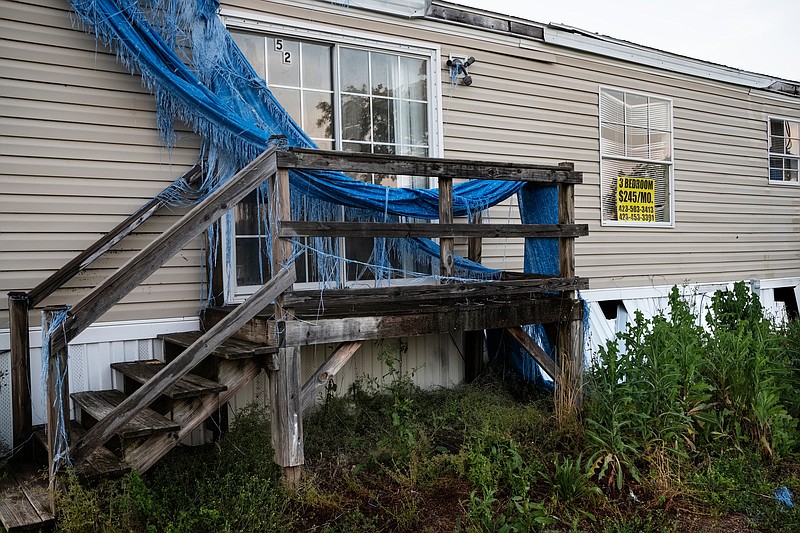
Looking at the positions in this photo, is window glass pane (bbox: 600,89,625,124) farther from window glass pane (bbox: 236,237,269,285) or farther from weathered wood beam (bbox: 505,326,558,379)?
window glass pane (bbox: 236,237,269,285)

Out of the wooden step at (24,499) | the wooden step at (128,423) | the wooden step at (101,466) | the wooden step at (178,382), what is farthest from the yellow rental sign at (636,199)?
the wooden step at (24,499)

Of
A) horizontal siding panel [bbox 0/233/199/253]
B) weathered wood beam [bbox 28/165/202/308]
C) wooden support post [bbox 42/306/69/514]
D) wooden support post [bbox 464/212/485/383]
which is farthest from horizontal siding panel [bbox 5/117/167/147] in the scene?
wooden support post [bbox 464/212/485/383]

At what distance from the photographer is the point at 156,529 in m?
3.60

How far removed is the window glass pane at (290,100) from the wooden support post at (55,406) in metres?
2.80

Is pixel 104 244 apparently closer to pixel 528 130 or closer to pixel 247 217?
pixel 247 217

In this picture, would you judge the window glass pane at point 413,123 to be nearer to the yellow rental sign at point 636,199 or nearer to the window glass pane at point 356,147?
the window glass pane at point 356,147

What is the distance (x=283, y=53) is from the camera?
5.71 m

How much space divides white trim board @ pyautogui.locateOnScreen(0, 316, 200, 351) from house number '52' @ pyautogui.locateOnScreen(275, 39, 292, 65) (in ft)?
7.21

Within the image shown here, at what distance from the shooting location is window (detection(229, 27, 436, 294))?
554 centimetres

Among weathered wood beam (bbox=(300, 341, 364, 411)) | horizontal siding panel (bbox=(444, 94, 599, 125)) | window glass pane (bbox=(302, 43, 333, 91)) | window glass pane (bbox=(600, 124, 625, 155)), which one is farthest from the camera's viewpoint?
window glass pane (bbox=(600, 124, 625, 155))

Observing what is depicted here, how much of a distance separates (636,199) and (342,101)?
395 centimetres

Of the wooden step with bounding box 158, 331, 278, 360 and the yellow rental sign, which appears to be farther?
the yellow rental sign

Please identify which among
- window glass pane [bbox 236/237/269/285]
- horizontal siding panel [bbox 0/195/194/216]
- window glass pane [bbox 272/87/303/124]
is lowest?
window glass pane [bbox 236/237/269/285]

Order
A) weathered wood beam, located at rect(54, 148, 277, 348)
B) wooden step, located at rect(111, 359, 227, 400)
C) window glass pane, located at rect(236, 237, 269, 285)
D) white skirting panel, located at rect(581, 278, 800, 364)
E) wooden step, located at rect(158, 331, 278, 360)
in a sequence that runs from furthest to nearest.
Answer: white skirting panel, located at rect(581, 278, 800, 364) < window glass pane, located at rect(236, 237, 269, 285) < wooden step, located at rect(158, 331, 278, 360) < wooden step, located at rect(111, 359, 227, 400) < weathered wood beam, located at rect(54, 148, 277, 348)
